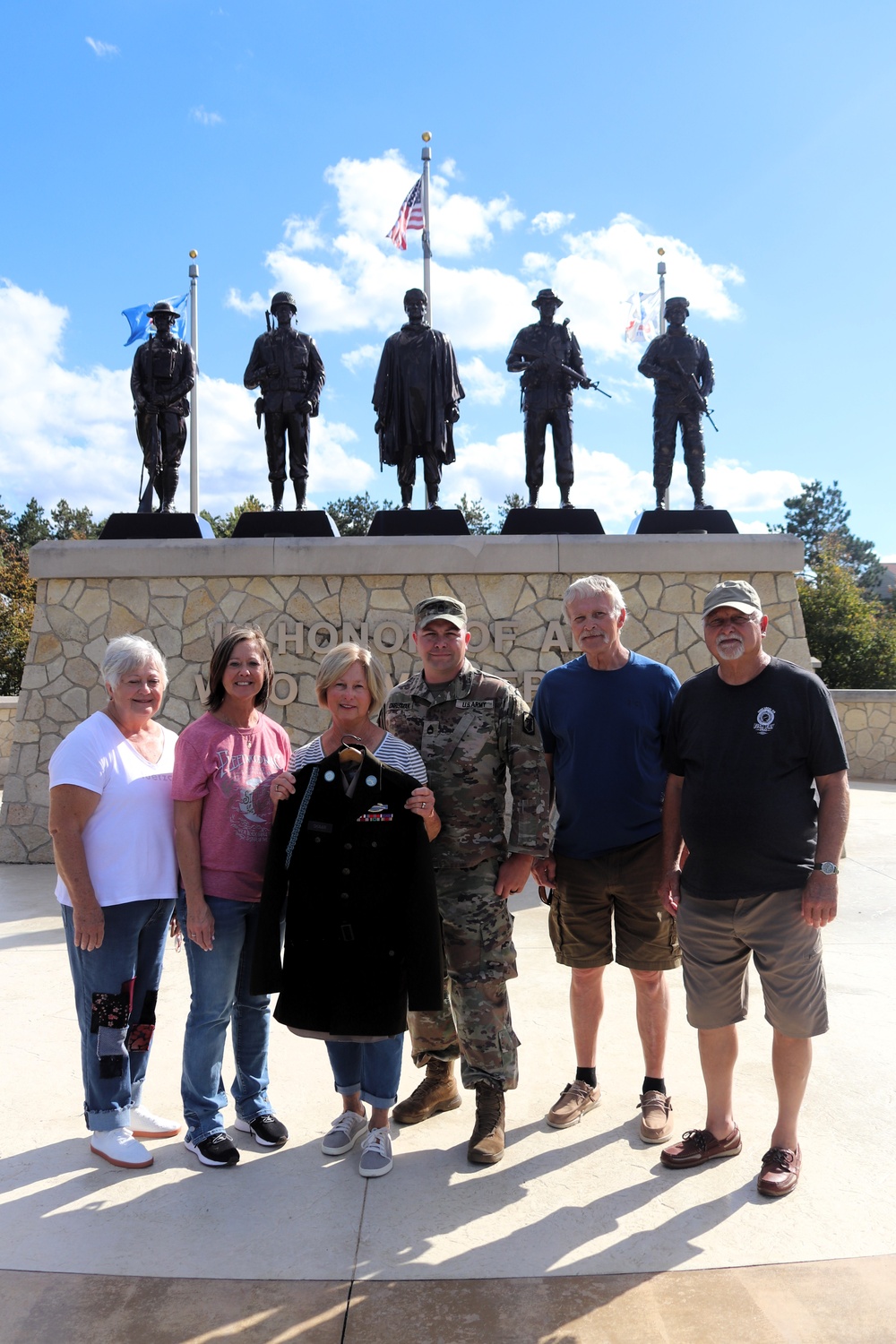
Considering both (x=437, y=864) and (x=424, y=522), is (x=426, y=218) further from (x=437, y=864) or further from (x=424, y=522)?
(x=437, y=864)

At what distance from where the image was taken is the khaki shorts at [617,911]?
3.03 m

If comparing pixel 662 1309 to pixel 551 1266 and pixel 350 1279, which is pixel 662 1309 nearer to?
pixel 551 1266

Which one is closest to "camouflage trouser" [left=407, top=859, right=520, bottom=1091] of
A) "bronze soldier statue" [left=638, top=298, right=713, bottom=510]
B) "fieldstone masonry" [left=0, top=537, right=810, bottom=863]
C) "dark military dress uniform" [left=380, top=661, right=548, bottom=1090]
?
"dark military dress uniform" [left=380, top=661, right=548, bottom=1090]

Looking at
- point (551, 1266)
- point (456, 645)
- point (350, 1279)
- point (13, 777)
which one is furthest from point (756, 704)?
point (13, 777)

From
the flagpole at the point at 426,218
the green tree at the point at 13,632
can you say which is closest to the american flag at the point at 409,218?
the flagpole at the point at 426,218

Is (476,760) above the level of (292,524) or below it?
below

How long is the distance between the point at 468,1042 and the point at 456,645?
1.20 meters

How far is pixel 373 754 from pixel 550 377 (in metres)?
5.99

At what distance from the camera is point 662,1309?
2092mm

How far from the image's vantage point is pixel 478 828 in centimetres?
283

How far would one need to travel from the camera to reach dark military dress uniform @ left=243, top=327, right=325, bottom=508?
782 centimetres

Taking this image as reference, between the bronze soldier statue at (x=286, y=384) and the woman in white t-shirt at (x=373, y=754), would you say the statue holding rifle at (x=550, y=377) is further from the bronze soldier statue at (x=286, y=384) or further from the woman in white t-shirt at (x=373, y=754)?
the woman in white t-shirt at (x=373, y=754)

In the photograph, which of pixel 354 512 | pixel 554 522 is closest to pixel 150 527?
pixel 554 522

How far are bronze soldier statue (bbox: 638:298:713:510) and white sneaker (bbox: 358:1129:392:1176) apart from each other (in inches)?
249
